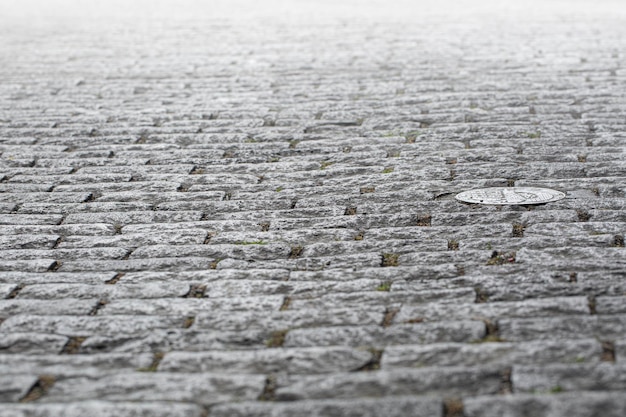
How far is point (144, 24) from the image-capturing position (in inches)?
519

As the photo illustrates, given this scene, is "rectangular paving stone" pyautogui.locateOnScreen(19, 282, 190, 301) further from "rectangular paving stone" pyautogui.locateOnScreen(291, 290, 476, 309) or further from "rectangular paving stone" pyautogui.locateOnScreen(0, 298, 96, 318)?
"rectangular paving stone" pyautogui.locateOnScreen(291, 290, 476, 309)

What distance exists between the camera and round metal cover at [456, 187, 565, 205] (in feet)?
15.5

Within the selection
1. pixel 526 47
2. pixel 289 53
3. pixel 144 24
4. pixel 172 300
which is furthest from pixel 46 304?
pixel 144 24

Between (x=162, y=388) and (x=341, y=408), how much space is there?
615 mm

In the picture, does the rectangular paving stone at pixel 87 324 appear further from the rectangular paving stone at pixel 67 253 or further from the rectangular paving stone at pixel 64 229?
the rectangular paving stone at pixel 64 229

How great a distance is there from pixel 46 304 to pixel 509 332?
1857 millimetres

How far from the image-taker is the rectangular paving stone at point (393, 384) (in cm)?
284

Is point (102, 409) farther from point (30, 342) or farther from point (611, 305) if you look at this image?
point (611, 305)

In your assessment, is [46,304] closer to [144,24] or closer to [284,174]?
[284,174]

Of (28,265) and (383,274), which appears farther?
(28,265)

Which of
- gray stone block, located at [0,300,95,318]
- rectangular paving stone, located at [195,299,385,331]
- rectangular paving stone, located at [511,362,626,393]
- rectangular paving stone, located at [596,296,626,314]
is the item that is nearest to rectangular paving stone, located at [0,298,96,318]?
gray stone block, located at [0,300,95,318]

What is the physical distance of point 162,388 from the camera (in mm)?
2949

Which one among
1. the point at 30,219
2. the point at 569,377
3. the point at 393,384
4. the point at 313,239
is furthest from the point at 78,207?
the point at 569,377

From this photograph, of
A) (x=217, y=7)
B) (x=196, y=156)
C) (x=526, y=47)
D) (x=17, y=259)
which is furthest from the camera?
(x=217, y=7)
